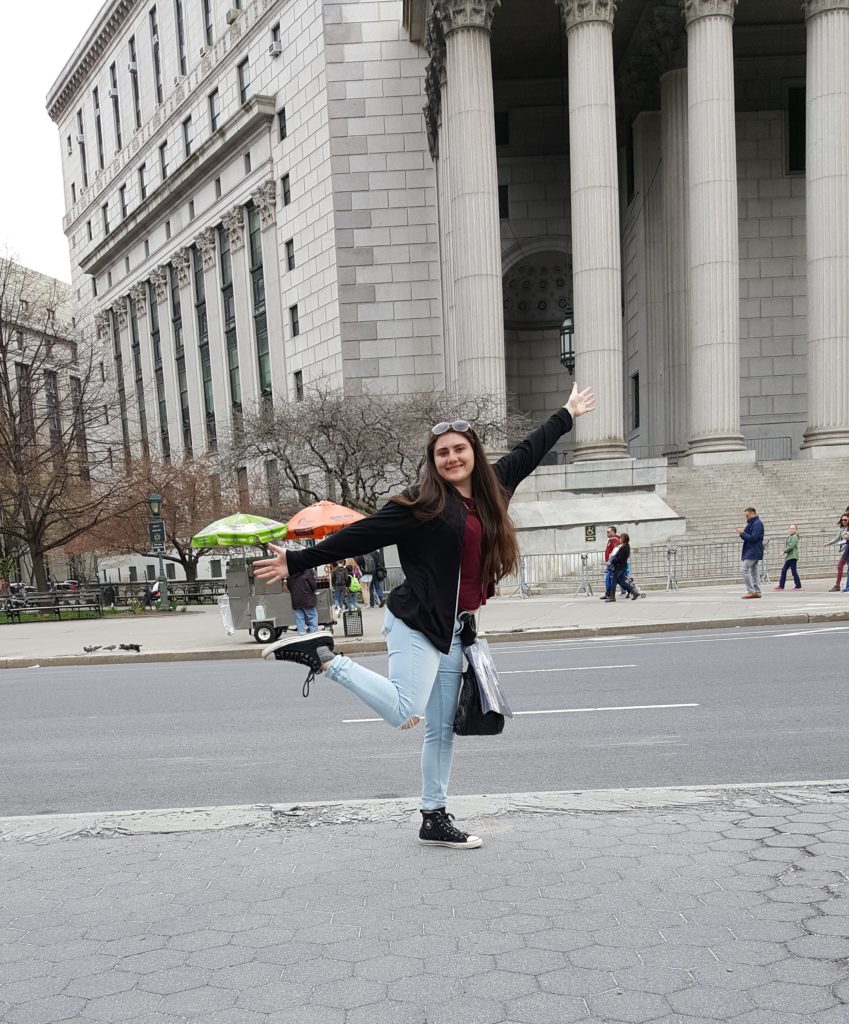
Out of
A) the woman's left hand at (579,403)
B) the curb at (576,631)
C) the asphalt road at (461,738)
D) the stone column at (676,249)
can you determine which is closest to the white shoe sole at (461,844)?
the asphalt road at (461,738)

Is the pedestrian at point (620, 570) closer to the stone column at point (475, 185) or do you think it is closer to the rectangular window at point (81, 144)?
the stone column at point (475, 185)

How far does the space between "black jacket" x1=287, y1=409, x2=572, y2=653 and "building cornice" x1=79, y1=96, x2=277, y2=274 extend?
148 ft

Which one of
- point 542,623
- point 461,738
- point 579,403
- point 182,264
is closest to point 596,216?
point 542,623

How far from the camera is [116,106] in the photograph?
63250 millimetres

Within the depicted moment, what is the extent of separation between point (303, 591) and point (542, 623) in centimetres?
442

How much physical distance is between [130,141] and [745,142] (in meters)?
44.7

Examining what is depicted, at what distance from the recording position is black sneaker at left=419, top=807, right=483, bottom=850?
4.02 meters

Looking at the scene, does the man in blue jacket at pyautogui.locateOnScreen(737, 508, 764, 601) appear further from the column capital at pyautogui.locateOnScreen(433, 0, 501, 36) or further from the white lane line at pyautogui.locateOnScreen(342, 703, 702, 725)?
the column capital at pyautogui.locateOnScreen(433, 0, 501, 36)

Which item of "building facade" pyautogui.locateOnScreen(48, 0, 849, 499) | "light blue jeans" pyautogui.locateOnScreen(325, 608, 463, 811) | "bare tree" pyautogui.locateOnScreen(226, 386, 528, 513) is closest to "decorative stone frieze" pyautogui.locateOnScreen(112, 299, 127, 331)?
"building facade" pyautogui.locateOnScreen(48, 0, 849, 499)

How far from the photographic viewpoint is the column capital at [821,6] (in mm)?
26438

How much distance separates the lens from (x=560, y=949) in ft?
9.84

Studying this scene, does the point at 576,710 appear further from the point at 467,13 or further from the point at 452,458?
the point at 467,13

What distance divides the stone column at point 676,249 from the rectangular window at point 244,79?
80.3 feet

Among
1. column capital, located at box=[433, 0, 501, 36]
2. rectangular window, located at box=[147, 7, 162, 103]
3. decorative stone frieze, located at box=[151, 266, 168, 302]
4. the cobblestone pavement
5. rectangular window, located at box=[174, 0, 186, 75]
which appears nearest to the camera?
the cobblestone pavement
